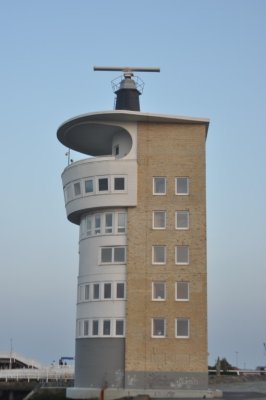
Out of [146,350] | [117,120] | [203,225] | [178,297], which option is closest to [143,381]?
[146,350]

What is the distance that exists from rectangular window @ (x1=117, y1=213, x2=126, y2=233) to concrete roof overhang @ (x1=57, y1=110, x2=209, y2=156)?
18.4ft

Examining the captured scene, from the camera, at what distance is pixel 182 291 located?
46500 millimetres

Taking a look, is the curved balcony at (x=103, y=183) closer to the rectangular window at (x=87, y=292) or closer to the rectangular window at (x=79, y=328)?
the rectangular window at (x=87, y=292)

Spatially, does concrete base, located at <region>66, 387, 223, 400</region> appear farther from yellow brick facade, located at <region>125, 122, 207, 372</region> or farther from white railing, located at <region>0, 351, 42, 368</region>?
white railing, located at <region>0, 351, 42, 368</region>

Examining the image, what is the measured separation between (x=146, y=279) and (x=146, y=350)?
4331 millimetres

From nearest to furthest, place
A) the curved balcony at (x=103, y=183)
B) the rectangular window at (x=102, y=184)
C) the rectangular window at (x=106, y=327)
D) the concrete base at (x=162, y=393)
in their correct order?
1. the concrete base at (x=162, y=393)
2. the rectangular window at (x=106, y=327)
3. the curved balcony at (x=103, y=183)
4. the rectangular window at (x=102, y=184)

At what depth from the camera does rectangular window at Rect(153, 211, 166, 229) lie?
47406 mm

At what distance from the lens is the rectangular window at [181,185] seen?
47844 millimetres

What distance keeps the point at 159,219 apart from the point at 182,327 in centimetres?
689

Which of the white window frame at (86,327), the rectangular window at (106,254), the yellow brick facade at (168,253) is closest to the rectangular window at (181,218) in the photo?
the yellow brick facade at (168,253)

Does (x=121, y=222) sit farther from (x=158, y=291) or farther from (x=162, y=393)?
(x=162, y=393)

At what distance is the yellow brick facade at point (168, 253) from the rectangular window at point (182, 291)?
0.26 metres

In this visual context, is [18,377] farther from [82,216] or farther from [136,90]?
[136,90]

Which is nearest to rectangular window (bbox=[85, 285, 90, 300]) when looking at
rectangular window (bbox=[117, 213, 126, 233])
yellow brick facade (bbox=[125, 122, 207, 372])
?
yellow brick facade (bbox=[125, 122, 207, 372])
